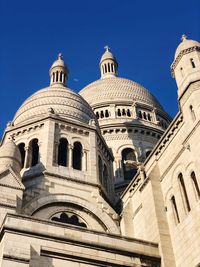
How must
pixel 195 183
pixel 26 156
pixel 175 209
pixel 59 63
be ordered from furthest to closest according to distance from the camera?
pixel 59 63, pixel 26 156, pixel 175 209, pixel 195 183

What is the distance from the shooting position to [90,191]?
2256cm

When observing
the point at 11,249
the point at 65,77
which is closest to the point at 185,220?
the point at 11,249

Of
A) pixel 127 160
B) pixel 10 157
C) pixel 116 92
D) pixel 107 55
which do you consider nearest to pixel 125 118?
pixel 116 92

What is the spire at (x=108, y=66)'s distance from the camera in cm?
4862

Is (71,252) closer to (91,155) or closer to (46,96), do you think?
(91,155)

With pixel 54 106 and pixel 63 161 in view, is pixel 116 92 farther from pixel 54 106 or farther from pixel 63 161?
pixel 63 161

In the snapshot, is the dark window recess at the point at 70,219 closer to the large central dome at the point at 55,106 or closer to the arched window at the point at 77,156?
the arched window at the point at 77,156

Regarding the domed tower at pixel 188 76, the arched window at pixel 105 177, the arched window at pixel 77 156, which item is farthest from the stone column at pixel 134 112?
the domed tower at pixel 188 76

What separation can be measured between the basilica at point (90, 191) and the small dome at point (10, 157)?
0.15ft

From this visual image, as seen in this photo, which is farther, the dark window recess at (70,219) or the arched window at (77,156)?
the arched window at (77,156)

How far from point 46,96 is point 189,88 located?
1135 centimetres

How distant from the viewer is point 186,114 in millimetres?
18094

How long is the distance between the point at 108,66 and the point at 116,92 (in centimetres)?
768

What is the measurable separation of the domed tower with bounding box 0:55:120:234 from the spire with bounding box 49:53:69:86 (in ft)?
14.6
